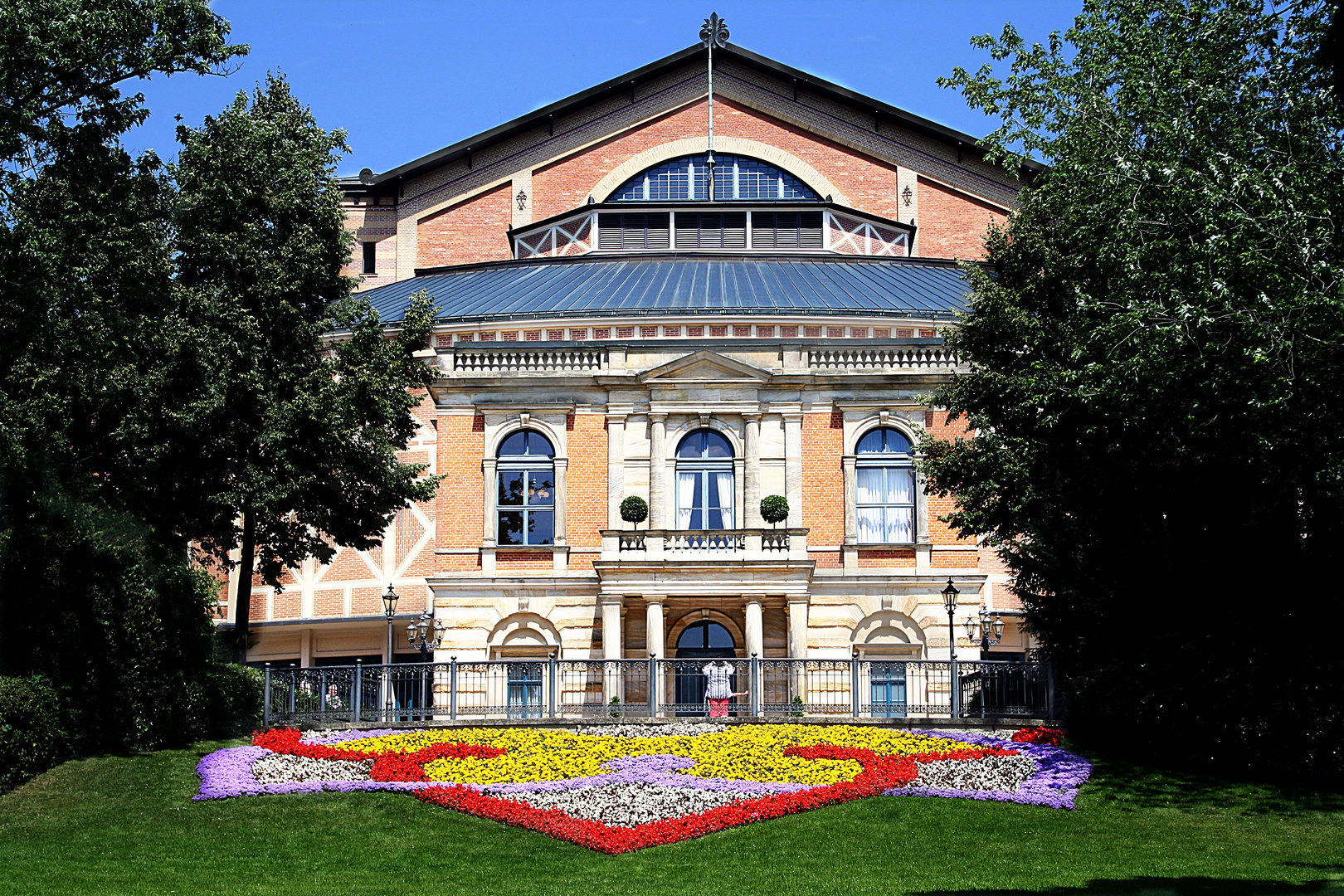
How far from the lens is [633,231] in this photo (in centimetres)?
5462

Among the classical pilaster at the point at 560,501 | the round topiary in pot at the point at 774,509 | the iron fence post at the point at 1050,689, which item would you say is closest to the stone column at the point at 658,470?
the classical pilaster at the point at 560,501

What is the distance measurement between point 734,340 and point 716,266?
1468 centimetres

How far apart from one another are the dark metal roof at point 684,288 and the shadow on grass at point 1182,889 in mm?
25774

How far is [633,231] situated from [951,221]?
13505 millimetres

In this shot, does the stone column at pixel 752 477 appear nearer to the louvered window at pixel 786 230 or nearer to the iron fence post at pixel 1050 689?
the iron fence post at pixel 1050 689

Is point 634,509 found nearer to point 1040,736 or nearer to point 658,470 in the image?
point 658,470

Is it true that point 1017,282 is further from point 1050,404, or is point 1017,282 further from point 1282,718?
point 1282,718

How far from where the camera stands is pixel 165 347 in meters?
28.7


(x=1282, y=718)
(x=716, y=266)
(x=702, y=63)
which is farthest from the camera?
(x=702, y=63)

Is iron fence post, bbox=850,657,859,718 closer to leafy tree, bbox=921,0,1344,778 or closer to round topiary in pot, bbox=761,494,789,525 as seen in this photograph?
leafy tree, bbox=921,0,1344,778

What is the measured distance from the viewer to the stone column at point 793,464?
36.3m

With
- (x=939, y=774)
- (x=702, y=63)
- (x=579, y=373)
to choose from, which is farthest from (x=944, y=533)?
(x=702, y=63)

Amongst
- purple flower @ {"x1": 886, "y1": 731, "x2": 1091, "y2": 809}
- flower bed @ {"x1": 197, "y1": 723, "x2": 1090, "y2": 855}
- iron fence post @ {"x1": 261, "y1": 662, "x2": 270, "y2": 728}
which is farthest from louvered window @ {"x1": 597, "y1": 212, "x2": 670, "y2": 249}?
purple flower @ {"x1": 886, "y1": 731, "x2": 1091, "y2": 809}

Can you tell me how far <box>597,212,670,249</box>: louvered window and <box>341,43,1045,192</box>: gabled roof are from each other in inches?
308
